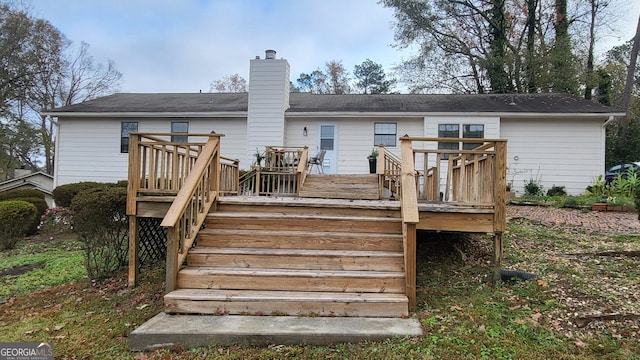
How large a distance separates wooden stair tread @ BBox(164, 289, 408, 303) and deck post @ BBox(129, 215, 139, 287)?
49.9 inches

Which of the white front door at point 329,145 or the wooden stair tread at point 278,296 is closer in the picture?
the wooden stair tread at point 278,296

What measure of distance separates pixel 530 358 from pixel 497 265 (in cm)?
147

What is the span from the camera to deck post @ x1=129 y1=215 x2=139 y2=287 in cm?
421

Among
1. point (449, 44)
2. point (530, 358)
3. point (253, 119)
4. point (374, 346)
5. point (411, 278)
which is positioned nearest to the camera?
point (530, 358)

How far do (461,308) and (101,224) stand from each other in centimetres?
443

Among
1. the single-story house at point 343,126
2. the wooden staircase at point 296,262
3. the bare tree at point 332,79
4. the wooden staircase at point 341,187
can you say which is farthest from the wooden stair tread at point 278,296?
the bare tree at point 332,79

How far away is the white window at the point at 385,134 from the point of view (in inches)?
464

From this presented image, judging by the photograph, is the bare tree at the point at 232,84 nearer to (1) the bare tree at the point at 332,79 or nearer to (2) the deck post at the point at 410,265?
(1) the bare tree at the point at 332,79

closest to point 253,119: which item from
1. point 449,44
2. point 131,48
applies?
point 449,44

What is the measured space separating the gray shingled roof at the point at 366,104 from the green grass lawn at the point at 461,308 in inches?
282

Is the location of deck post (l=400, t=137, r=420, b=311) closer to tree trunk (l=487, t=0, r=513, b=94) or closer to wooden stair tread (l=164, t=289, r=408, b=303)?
wooden stair tread (l=164, t=289, r=408, b=303)

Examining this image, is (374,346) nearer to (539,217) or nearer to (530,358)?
(530,358)

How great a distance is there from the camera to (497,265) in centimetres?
379

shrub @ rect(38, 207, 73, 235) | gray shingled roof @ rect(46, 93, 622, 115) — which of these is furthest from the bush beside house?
gray shingled roof @ rect(46, 93, 622, 115)
